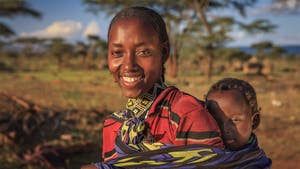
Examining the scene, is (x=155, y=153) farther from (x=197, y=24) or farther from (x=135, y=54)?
(x=197, y=24)

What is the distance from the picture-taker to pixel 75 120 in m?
→ 6.30

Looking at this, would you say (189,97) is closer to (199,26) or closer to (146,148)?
(146,148)

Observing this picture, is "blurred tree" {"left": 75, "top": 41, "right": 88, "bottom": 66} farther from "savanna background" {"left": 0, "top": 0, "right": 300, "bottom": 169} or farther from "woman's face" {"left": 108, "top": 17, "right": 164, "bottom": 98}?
"woman's face" {"left": 108, "top": 17, "right": 164, "bottom": 98}

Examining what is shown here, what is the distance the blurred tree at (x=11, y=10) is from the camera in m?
15.9

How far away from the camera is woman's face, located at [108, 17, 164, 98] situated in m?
1.21

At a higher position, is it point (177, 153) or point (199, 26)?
point (199, 26)

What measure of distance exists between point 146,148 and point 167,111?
0.44 ft

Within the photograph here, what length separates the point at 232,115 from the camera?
141cm

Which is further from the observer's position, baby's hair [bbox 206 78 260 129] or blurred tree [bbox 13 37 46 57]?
blurred tree [bbox 13 37 46 57]

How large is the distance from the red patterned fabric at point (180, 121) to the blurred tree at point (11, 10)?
16.0m

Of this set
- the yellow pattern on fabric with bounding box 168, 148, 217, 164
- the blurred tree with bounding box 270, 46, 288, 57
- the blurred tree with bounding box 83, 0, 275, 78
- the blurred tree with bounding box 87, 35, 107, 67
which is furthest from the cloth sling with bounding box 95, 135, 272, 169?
the blurred tree with bounding box 270, 46, 288, 57

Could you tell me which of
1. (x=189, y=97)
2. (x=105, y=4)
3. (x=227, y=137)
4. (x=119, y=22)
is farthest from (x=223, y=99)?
(x=105, y=4)

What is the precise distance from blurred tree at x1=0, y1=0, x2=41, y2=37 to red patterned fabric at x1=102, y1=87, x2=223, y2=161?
1603 cm

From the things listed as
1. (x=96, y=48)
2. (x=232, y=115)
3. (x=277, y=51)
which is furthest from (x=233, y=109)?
(x=277, y=51)
